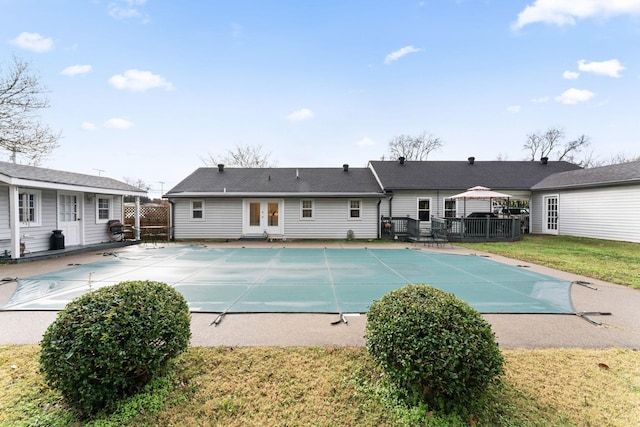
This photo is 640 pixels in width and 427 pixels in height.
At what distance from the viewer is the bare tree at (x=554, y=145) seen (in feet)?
119

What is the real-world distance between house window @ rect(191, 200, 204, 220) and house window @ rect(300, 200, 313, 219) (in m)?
5.60

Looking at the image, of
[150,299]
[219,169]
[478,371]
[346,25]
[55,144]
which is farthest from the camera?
[219,169]

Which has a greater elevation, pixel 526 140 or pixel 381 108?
pixel 526 140

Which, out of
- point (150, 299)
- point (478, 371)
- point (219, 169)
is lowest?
point (478, 371)

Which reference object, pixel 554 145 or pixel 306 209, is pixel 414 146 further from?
pixel 306 209

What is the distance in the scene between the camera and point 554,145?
120 ft

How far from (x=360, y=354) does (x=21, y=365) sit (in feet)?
11.8

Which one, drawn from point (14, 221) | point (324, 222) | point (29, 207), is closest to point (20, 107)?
point (29, 207)

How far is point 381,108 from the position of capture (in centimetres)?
1902

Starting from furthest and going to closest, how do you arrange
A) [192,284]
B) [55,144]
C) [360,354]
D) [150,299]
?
[55,144] → [192,284] → [360,354] → [150,299]

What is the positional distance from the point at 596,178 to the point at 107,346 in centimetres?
2029

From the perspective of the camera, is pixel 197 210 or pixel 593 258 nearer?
pixel 593 258

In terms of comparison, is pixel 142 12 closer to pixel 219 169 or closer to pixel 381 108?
pixel 219 169

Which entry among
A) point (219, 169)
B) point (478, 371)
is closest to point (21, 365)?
point (478, 371)
